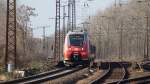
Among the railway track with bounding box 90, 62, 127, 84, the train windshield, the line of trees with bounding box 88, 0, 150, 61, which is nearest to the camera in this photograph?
the railway track with bounding box 90, 62, 127, 84

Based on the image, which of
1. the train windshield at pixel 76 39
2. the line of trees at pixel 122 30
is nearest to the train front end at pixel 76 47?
the train windshield at pixel 76 39

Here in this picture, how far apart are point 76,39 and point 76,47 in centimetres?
74

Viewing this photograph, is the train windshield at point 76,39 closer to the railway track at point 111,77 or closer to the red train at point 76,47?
the red train at point 76,47

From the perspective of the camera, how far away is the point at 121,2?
6053 cm

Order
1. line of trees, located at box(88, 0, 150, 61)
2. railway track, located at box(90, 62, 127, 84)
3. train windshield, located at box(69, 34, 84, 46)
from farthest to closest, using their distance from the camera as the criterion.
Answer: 1. line of trees, located at box(88, 0, 150, 61)
2. train windshield, located at box(69, 34, 84, 46)
3. railway track, located at box(90, 62, 127, 84)

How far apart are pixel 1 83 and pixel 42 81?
2.89 metres

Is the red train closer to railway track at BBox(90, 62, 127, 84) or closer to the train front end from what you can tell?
the train front end

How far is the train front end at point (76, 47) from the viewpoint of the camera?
43156mm

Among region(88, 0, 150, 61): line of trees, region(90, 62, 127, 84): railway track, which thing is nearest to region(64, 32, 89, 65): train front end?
region(90, 62, 127, 84): railway track

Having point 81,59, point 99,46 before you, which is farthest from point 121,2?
point 99,46

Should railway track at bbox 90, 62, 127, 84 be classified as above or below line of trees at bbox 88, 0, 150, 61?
below

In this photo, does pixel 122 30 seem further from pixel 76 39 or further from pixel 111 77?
pixel 111 77

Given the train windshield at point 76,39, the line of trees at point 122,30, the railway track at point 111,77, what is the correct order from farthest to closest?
the line of trees at point 122,30 → the train windshield at point 76,39 → the railway track at point 111,77

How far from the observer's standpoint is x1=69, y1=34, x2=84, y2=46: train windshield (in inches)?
1698
